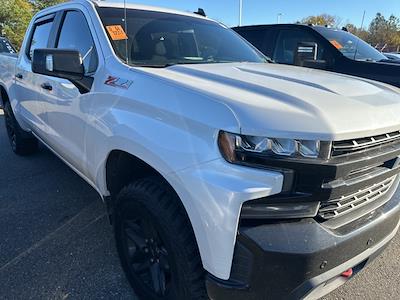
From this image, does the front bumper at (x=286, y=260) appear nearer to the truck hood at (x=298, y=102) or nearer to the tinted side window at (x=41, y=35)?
the truck hood at (x=298, y=102)

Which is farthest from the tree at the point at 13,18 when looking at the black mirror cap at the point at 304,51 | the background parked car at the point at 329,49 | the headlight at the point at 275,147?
the headlight at the point at 275,147

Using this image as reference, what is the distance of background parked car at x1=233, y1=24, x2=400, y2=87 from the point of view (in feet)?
16.9

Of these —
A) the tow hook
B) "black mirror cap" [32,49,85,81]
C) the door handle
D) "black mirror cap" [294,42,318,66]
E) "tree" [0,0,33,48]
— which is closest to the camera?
the tow hook

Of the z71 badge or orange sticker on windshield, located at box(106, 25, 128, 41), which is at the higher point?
orange sticker on windshield, located at box(106, 25, 128, 41)

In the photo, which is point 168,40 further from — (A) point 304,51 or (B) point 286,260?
(B) point 286,260

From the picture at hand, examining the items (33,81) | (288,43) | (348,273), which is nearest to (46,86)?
(33,81)

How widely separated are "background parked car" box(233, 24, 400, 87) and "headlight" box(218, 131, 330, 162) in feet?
11.7

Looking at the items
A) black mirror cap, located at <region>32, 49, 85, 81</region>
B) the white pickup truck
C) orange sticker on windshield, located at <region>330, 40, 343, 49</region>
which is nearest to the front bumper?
the white pickup truck

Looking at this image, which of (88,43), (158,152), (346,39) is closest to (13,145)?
(88,43)

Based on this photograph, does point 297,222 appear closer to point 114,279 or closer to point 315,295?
point 315,295

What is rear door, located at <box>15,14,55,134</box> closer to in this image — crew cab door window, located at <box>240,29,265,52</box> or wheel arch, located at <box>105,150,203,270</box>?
wheel arch, located at <box>105,150,203,270</box>

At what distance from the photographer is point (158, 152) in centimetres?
184

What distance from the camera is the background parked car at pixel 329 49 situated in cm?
515

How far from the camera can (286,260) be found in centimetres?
156
